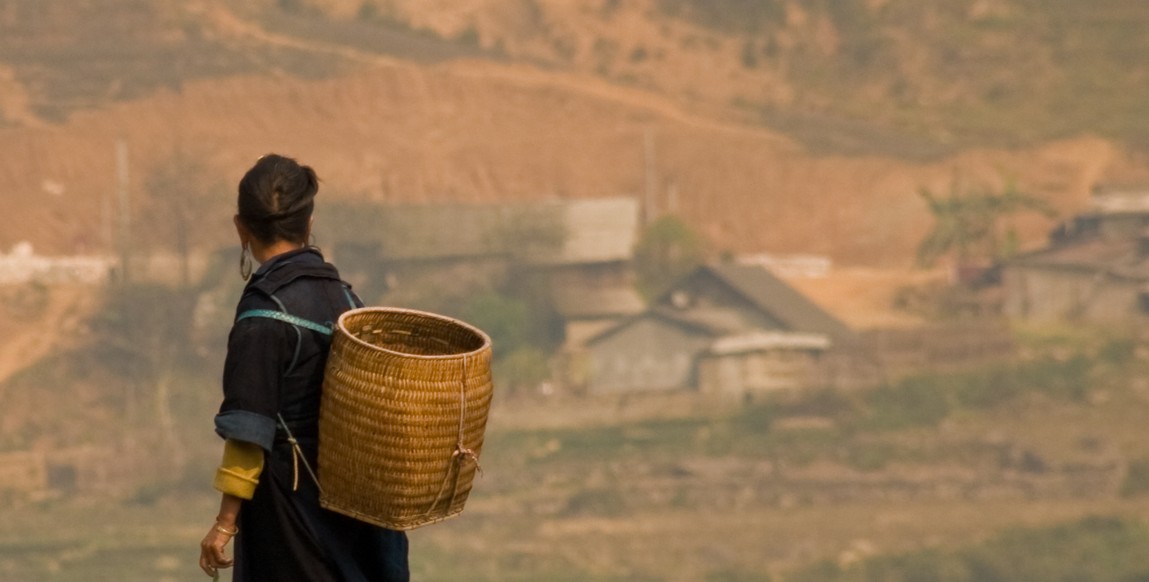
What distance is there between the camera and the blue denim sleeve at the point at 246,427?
11.1 feet

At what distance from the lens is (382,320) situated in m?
3.60

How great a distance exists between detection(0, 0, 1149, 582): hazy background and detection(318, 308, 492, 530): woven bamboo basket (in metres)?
25.5

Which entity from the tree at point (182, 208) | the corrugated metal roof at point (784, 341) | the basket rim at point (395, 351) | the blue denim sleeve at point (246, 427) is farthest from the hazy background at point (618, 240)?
the blue denim sleeve at point (246, 427)

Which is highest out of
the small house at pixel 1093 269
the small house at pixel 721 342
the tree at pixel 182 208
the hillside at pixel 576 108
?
the hillside at pixel 576 108

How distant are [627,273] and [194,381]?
770 cm

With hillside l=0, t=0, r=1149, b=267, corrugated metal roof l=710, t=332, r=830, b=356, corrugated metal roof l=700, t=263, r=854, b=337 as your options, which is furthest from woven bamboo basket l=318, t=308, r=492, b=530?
hillside l=0, t=0, r=1149, b=267

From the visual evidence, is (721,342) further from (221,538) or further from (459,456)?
(221,538)

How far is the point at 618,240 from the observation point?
127 feet

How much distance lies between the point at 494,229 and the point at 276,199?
34338 millimetres

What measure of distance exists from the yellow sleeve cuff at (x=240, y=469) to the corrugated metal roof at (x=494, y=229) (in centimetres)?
3304

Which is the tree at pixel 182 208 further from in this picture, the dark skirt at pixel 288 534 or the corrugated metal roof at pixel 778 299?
the dark skirt at pixel 288 534

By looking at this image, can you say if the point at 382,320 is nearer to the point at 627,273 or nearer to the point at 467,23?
the point at 627,273

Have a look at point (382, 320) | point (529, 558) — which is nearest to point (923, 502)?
point (529, 558)

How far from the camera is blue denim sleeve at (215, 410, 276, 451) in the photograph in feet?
11.1
